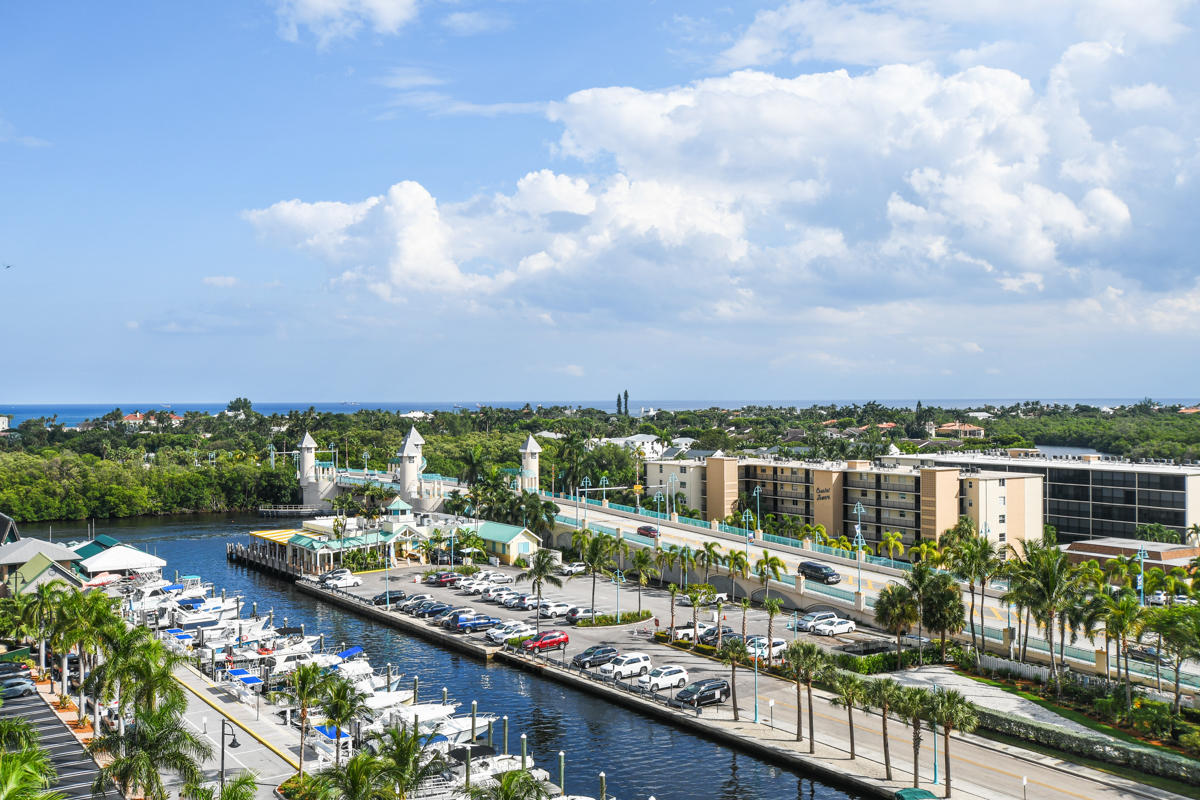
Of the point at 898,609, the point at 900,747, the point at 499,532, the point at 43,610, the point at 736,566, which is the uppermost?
the point at 43,610

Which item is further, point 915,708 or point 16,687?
point 16,687

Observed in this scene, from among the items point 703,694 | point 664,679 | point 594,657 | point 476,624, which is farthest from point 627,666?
point 476,624

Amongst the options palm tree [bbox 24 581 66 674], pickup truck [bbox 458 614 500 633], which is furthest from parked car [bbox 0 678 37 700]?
pickup truck [bbox 458 614 500 633]

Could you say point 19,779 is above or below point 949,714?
above

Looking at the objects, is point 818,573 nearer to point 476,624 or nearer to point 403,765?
point 476,624

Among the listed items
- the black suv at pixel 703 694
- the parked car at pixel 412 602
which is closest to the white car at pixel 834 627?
the black suv at pixel 703 694
